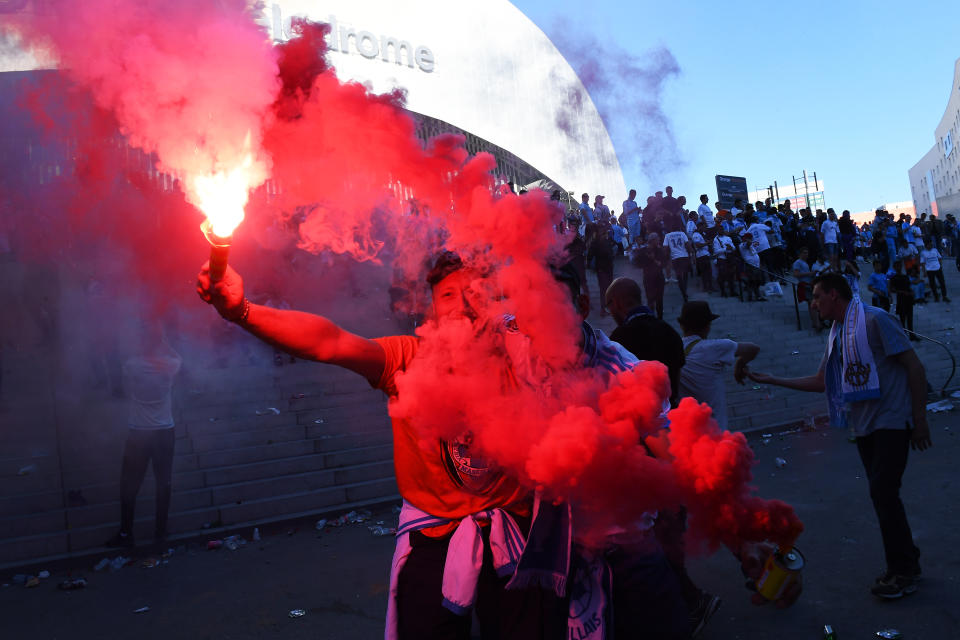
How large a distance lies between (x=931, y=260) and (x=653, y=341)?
18198mm

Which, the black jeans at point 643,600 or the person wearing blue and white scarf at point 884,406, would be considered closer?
the black jeans at point 643,600

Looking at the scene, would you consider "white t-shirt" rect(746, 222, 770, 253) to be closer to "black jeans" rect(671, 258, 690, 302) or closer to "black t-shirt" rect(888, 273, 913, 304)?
"black jeans" rect(671, 258, 690, 302)

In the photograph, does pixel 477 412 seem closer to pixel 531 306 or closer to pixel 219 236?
pixel 531 306

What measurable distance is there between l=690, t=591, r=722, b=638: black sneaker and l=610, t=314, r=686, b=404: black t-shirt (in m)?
1.20

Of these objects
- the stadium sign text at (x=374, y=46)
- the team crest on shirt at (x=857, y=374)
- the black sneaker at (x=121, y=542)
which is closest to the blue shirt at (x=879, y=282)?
the team crest on shirt at (x=857, y=374)

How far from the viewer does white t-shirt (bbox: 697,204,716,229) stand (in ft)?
51.8

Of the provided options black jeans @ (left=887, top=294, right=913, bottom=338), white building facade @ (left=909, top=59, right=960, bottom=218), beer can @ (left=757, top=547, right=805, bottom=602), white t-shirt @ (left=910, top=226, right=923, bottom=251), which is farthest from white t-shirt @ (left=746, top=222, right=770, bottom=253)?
white building facade @ (left=909, top=59, right=960, bottom=218)

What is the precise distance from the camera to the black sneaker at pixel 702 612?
3844mm

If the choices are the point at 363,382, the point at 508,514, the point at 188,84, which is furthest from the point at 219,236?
the point at 363,382

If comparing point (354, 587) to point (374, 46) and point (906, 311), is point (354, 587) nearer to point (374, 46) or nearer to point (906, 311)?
point (906, 311)

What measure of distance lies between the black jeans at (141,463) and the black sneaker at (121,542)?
0.06 metres

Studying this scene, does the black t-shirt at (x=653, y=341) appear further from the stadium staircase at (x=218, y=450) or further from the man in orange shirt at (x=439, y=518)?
the stadium staircase at (x=218, y=450)

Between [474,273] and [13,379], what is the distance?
1039 cm

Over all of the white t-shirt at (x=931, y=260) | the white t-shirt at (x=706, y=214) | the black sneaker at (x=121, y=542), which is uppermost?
the white t-shirt at (x=706, y=214)
